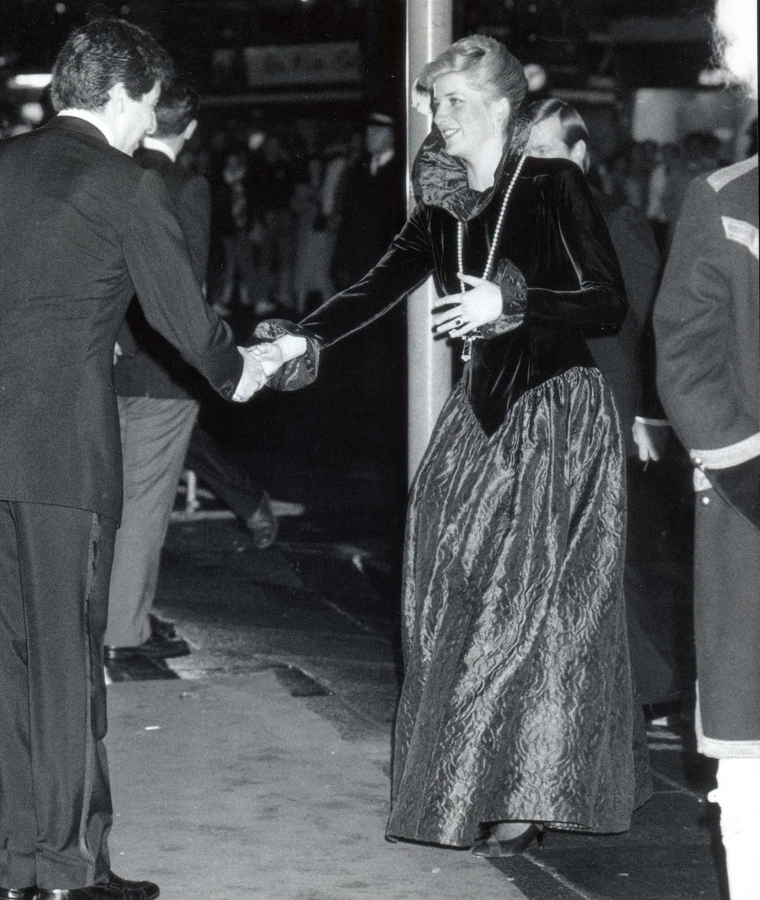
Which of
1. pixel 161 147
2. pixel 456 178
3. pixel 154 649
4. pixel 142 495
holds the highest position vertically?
pixel 161 147

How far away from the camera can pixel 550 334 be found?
3.98 meters

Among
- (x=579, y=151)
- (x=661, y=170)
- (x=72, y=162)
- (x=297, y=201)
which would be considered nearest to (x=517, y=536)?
(x=72, y=162)

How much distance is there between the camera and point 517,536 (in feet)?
12.9

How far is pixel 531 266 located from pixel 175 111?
2.11 metres

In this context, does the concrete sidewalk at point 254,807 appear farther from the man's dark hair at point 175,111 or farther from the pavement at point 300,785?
the man's dark hair at point 175,111

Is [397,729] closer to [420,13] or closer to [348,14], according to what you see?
[420,13]

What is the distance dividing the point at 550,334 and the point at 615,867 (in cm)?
133

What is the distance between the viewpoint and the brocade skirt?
12.8 ft

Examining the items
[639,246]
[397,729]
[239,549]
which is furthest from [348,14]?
[397,729]

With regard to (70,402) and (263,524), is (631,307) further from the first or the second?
(263,524)

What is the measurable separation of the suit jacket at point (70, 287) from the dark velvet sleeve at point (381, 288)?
28.6 inches

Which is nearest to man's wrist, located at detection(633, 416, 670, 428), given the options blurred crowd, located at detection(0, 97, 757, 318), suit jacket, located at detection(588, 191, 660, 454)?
suit jacket, located at detection(588, 191, 660, 454)

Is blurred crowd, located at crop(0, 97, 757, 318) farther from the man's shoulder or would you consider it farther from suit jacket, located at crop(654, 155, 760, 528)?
suit jacket, located at crop(654, 155, 760, 528)

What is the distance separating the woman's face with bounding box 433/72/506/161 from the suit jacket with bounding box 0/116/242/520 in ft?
2.93
